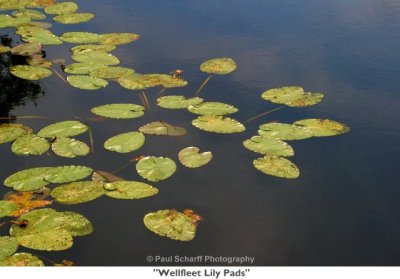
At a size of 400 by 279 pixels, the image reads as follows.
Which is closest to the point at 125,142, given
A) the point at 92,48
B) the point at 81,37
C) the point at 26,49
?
the point at 92,48

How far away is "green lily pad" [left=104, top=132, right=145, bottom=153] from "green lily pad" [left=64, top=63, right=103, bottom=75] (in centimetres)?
127

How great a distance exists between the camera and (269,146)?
13.1 ft

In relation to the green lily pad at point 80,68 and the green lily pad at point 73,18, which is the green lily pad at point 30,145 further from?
the green lily pad at point 73,18

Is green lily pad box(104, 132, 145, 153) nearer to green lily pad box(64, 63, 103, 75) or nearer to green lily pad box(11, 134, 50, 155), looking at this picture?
green lily pad box(11, 134, 50, 155)

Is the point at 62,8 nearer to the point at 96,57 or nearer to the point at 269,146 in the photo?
the point at 96,57

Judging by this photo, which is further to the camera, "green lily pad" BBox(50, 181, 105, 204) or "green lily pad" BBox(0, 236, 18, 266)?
"green lily pad" BBox(50, 181, 105, 204)

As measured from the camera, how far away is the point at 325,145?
405 centimetres

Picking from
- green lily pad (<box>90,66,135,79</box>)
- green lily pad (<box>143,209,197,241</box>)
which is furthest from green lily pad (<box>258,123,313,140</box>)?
green lily pad (<box>90,66,135,79</box>)

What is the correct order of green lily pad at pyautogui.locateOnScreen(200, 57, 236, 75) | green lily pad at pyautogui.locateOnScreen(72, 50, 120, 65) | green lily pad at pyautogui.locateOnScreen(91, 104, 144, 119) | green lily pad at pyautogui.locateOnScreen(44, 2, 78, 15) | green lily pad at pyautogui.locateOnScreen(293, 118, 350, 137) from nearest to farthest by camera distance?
green lily pad at pyautogui.locateOnScreen(293, 118, 350, 137), green lily pad at pyautogui.locateOnScreen(91, 104, 144, 119), green lily pad at pyautogui.locateOnScreen(200, 57, 236, 75), green lily pad at pyautogui.locateOnScreen(72, 50, 120, 65), green lily pad at pyautogui.locateOnScreen(44, 2, 78, 15)

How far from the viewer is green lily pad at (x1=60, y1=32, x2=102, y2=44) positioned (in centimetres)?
565

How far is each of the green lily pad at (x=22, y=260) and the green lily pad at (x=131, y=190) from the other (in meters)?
0.67

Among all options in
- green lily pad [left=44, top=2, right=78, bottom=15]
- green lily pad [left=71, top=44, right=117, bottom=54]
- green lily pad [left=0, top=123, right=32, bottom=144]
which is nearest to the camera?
green lily pad [left=0, top=123, right=32, bottom=144]

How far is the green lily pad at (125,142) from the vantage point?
393 centimetres
